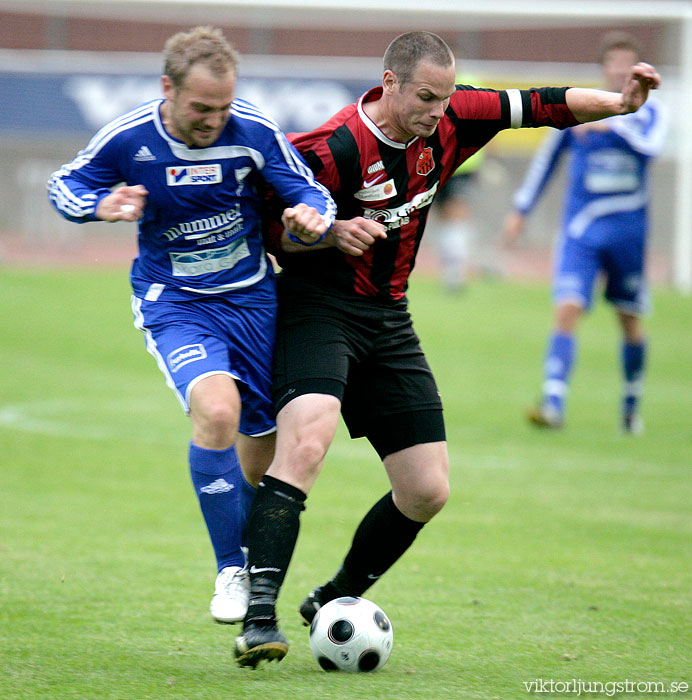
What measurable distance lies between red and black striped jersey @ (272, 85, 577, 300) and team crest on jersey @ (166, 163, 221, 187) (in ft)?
1.15

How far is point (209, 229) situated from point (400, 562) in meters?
2.11

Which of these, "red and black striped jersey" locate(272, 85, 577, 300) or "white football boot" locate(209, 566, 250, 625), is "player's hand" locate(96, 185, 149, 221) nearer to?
"red and black striped jersey" locate(272, 85, 577, 300)

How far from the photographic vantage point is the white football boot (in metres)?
3.65

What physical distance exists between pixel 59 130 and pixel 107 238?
2964 mm

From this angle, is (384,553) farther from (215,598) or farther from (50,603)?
(50,603)

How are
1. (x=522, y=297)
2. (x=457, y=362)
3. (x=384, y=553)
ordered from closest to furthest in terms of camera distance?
(x=384, y=553)
(x=457, y=362)
(x=522, y=297)

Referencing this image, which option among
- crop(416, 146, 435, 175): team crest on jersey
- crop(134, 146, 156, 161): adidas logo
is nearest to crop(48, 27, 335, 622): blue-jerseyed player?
crop(134, 146, 156, 161): adidas logo

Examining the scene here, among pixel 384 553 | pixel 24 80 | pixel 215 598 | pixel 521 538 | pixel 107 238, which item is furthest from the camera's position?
pixel 107 238

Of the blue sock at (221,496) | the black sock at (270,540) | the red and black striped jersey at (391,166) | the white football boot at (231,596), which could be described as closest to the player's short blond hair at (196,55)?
the red and black striped jersey at (391,166)

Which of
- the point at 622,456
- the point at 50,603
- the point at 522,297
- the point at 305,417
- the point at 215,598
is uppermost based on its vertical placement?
the point at 305,417

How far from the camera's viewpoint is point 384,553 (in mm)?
4195

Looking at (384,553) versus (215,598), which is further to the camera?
(384,553)

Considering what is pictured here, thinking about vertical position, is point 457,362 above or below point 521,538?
below

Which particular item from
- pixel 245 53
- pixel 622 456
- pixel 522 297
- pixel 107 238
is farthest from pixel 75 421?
pixel 245 53
